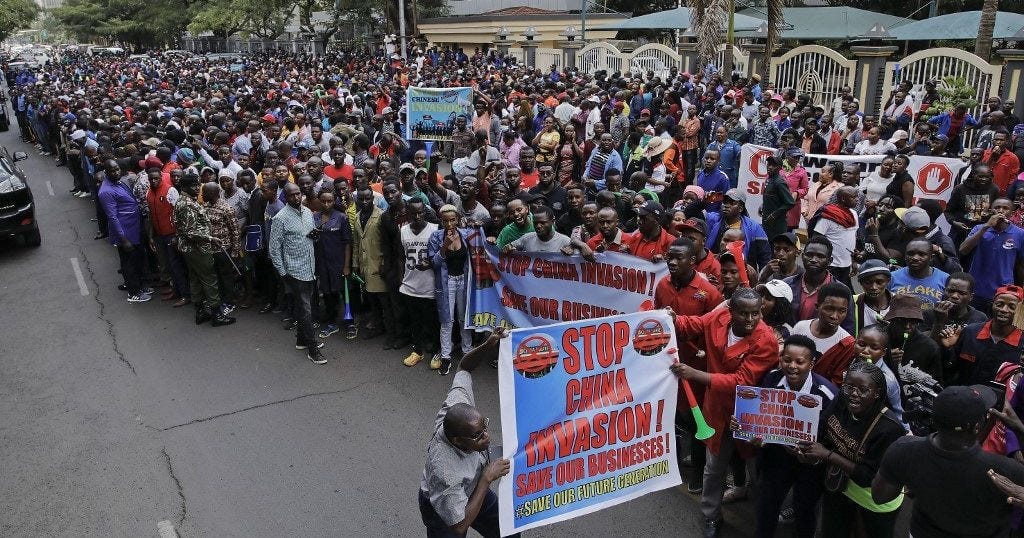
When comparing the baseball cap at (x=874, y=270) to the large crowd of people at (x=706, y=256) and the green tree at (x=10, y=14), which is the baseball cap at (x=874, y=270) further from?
the green tree at (x=10, y=14)

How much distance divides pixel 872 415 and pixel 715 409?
959mm

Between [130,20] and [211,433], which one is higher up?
[130,20]

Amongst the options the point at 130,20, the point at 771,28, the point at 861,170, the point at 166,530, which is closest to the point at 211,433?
the point at 166,530

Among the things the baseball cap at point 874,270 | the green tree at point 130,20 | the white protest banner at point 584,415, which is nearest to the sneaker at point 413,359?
the white protest banner at point 584,415

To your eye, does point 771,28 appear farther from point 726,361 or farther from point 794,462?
point 794,462

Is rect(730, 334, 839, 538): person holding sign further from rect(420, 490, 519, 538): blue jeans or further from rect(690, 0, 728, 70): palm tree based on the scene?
rect(690, 0, 728, 70): palm tree

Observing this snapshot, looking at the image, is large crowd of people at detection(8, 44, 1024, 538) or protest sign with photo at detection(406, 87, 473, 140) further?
protest sign with photo at detection(406, 87, 473, 140)

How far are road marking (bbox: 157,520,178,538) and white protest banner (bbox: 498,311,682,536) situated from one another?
2.53m

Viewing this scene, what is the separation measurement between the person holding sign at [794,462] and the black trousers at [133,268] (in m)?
8.16

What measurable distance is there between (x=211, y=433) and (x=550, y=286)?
3123 millimetres

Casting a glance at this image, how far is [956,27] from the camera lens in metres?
20.5

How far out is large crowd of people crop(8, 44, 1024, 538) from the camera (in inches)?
151

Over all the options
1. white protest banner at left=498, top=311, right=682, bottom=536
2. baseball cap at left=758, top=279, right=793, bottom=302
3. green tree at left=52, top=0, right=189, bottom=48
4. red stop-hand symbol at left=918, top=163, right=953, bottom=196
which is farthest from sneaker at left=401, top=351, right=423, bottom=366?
green tree at left=52, top=0, right=189, bottom=48

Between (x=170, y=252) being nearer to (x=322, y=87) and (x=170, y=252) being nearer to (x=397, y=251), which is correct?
(x=397, y=251)
